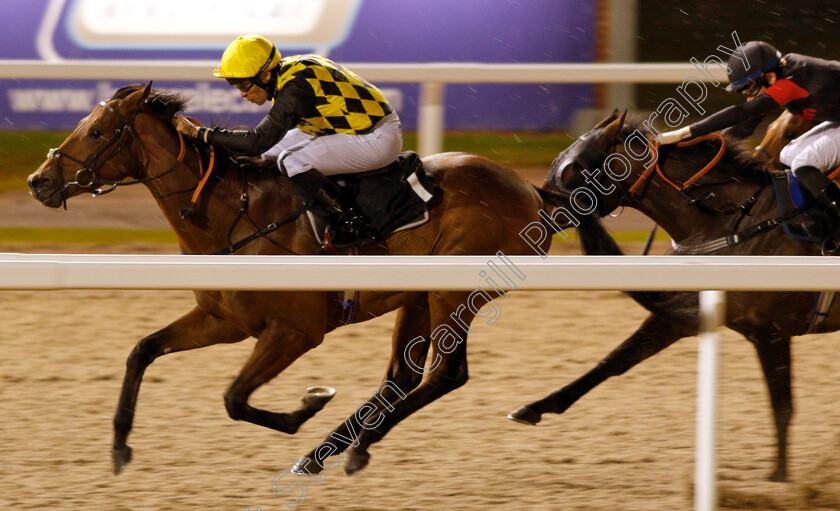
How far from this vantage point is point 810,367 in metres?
4.74

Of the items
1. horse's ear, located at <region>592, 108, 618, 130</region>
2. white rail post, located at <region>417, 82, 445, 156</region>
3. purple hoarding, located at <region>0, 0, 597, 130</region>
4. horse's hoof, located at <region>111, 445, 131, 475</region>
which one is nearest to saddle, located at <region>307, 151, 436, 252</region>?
horse's ear, located at <region>592, 108, 618, 130</region>

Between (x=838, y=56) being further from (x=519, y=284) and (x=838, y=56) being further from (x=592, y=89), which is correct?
(x=519, y=284)

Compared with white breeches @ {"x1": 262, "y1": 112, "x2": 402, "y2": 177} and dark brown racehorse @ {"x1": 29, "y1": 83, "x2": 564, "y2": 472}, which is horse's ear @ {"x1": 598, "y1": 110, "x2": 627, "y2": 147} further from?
white breeches @ {"x1": 262, "y1": 112, "x2": 402, "y2": 177}

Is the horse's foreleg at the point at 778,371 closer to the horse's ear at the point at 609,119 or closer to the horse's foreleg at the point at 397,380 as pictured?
the horse's ear at the point at 609,119

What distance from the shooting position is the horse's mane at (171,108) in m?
3.69

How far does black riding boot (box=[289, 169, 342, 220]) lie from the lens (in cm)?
355

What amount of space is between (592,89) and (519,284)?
675 centimetres

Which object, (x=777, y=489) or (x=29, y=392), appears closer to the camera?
(x=777, y=489)

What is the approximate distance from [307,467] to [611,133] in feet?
5.52

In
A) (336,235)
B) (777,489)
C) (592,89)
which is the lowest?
(777,489)

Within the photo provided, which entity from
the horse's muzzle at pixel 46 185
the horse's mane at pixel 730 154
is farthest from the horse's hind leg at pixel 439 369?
the horse's muzzle at pixel 46 185

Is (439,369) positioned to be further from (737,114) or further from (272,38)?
(272,38)

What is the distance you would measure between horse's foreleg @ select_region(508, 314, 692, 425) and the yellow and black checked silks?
1.16m

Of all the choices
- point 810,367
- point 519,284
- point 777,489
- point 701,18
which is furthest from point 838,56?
point 519,284
